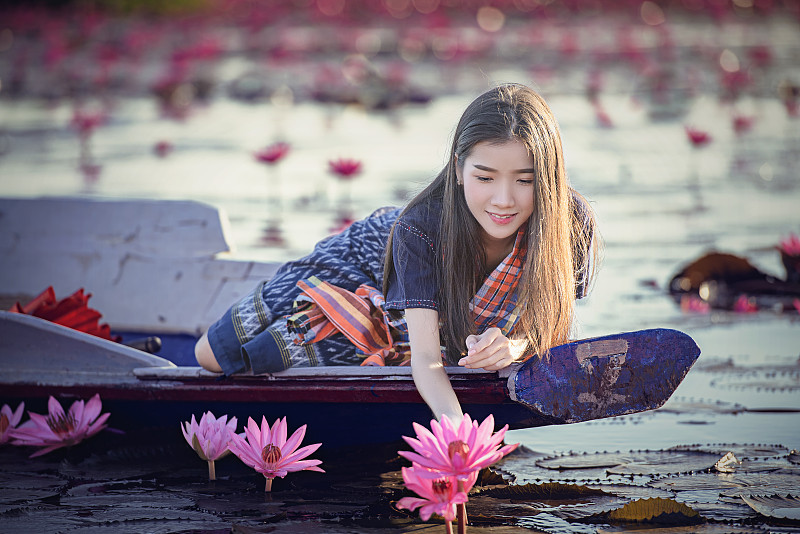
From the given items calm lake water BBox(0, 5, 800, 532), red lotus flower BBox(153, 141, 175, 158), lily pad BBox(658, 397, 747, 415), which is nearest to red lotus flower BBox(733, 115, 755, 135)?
calm lake water BBox(0, 5, 800, 532)

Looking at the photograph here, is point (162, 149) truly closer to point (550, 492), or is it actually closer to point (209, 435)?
point (209, 435)

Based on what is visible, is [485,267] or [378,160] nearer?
[485,267]

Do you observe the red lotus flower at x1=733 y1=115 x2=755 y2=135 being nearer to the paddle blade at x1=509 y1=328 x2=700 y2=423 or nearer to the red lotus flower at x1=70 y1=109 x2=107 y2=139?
the red lotus flower at x1=70 y1=109 x2=107 y2=139

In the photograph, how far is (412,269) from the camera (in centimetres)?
281

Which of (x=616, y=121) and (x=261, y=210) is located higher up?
(x=616, y=121)

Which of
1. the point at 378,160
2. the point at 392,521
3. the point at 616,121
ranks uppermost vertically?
the point at 616,121

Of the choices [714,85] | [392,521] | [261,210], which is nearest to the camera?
[392,521]

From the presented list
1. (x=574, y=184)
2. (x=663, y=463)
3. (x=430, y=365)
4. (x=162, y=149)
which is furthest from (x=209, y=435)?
(x=162, y=149)

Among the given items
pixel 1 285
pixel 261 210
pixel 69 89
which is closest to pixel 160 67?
pixel 69 89

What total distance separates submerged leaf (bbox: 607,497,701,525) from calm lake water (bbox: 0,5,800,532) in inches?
2.5

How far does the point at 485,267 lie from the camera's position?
2965 millimetres

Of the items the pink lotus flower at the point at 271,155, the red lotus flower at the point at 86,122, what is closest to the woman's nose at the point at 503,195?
the pink lotus flower at the point at 271,155

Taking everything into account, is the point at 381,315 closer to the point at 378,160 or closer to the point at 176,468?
the point at 176,468

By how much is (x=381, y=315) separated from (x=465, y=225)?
1.39 ft
